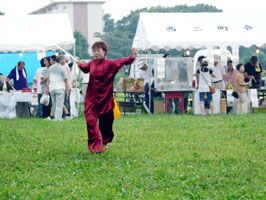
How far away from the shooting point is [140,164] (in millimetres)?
7973

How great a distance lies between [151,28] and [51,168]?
11907mm

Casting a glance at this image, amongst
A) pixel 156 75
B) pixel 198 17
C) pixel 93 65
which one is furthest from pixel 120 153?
pixel 198 17

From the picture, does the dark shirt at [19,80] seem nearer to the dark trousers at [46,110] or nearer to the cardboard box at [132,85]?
the dark trousers at [46,110]

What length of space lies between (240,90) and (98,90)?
8907 mm

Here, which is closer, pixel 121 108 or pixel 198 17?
pixel 121 108

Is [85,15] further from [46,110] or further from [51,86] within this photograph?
[51,86]

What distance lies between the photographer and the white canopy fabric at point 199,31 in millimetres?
18859

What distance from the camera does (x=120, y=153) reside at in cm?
906

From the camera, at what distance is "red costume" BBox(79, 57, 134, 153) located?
29.7 feet

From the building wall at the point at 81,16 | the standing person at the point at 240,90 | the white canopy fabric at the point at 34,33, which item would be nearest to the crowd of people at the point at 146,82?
the standing person at the point at 240,90

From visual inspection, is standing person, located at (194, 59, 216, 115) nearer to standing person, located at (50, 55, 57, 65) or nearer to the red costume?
standing person, located at (50, 55, 57, 65)

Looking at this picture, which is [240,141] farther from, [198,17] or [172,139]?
[198,17]

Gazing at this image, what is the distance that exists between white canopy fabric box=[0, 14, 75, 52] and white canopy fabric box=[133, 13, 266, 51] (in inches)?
109

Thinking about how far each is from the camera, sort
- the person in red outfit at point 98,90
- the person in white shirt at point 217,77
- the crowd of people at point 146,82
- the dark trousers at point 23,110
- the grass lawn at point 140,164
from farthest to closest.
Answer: the dark trousers at point 23,110 → the person in white shirt at point 217,77 → the crowd of people at point 146,82 → the person in red outfit at point 98,90 → the grass lawn at point 140,164
